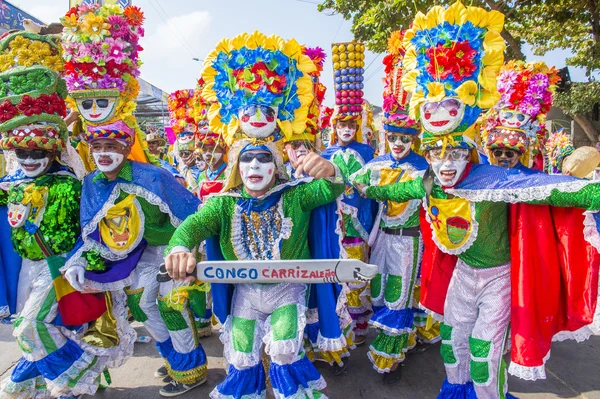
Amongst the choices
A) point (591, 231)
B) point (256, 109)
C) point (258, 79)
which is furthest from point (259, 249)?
point (591, 231)

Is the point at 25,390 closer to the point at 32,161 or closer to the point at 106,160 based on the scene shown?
the point at 32,161

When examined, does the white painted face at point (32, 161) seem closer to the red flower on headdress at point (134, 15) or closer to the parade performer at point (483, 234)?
the red flower on headdress at point (134, 15)

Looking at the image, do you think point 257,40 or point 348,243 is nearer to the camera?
point 257,40

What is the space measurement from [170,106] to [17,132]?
7.97 feet

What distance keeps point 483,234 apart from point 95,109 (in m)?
2.85

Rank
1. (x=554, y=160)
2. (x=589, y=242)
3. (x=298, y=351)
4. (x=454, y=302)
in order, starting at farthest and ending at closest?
1. (x=554, y=160)
2. (x=454, y=302)
3. (x=298, y=351)
4. (x=589, y=242)

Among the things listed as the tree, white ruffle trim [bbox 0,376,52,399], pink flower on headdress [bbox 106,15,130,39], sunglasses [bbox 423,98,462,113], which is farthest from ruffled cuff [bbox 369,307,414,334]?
the tree

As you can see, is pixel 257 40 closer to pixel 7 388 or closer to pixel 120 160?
pixel 120 160

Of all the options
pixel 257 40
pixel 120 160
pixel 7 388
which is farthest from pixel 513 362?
pixel 7 388

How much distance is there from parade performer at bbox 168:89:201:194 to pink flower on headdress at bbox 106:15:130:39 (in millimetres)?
1928

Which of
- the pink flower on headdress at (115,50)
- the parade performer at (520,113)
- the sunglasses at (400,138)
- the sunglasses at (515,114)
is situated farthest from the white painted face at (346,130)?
the pink flower on headdress at (115,50)

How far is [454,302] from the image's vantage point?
282cm

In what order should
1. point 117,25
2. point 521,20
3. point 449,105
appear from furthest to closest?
1. point 521,20
2. point 117,25
3. point 449,105

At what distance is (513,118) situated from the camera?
10.7ft
